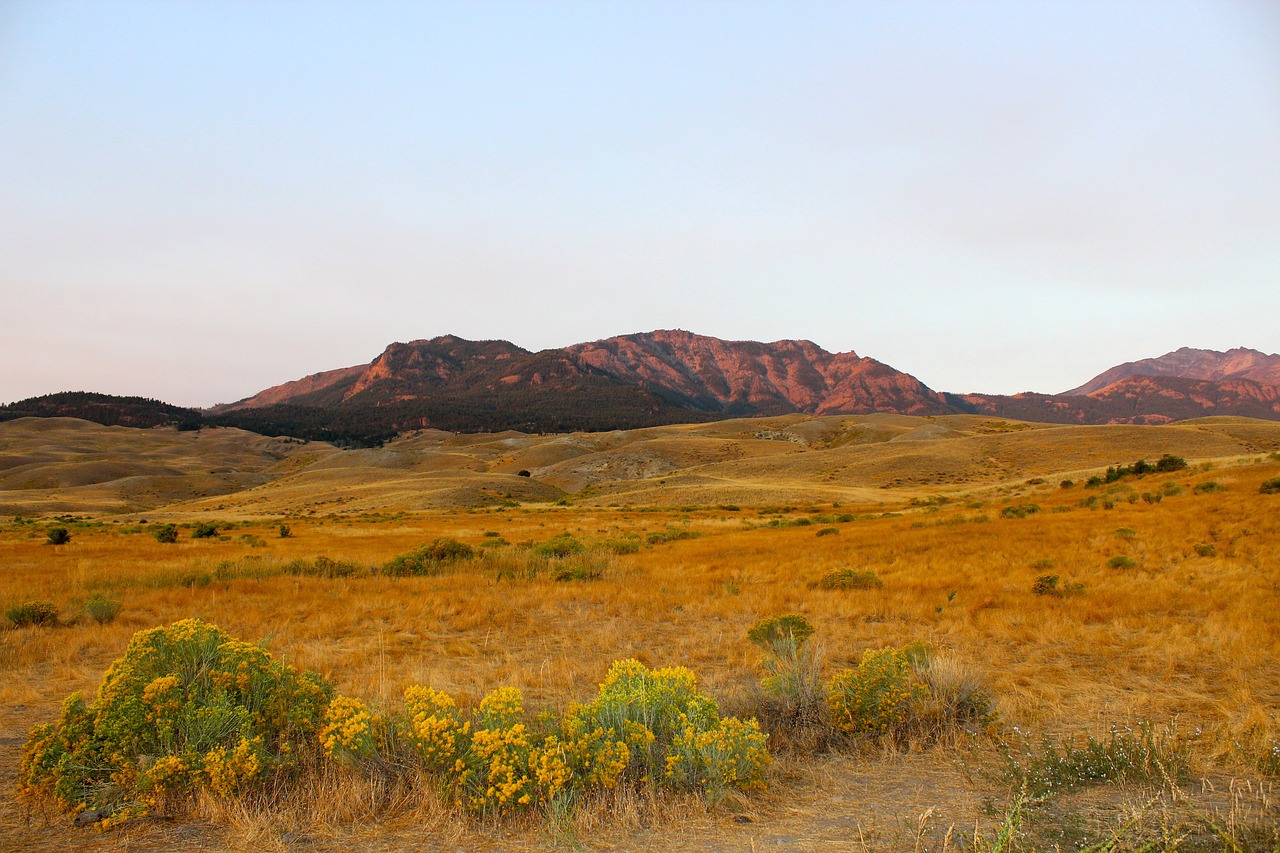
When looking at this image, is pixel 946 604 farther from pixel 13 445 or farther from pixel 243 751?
pixel 13 445

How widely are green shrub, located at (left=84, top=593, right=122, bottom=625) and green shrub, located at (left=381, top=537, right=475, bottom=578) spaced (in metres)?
6.68

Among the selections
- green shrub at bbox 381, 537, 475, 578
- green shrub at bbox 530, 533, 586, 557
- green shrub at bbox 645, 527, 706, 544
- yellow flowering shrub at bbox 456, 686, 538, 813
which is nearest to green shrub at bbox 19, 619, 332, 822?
yellow flowering shrub at bbox 456, 686, 538, 813

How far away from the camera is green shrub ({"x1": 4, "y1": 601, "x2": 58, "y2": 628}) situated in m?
11.7

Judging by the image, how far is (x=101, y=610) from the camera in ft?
40.5

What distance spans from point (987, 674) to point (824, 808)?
4634mm

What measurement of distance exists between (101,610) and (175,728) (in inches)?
381

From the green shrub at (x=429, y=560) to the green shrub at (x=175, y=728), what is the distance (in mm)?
12921

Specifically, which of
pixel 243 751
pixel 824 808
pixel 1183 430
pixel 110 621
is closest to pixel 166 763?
pixel 243 751

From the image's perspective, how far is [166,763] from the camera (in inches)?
191

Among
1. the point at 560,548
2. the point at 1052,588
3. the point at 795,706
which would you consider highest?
the point at 795,706

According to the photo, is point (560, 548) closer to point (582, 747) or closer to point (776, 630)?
point (776, 630)

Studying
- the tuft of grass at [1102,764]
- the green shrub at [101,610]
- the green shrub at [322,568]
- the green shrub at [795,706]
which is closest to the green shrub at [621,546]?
the green shrub at [322,568]

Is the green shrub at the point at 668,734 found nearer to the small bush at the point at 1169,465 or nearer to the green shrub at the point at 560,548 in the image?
the green shrub at the point at 560,548

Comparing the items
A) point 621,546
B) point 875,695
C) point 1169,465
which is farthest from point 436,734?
point 1169,465
